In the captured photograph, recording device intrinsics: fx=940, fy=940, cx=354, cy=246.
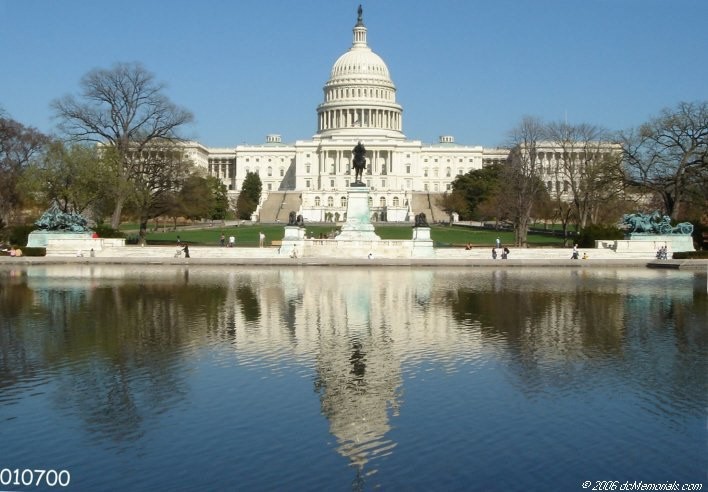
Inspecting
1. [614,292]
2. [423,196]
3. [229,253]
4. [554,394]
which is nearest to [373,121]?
[423,196]

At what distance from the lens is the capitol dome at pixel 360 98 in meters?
158

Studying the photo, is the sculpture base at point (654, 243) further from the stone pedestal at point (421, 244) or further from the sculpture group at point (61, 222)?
the sculpture group at point (61, 222)

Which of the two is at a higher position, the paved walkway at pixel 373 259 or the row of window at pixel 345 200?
the row of window at pixel 345 200

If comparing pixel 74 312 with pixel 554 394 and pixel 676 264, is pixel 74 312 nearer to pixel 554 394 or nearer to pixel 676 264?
pixel 554 394

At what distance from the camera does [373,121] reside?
160375 mm

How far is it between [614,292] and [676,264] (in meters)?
13.6

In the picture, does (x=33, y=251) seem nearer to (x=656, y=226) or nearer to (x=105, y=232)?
(x=105, y=232)

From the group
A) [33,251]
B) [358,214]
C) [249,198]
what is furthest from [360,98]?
[33,251]

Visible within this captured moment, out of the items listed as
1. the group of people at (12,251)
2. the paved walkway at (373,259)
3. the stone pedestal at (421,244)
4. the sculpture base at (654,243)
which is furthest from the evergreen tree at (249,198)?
the sculpture base at (654,243)

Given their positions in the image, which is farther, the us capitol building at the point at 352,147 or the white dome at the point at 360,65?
the white dome at the point at 360,65

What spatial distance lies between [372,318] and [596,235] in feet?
104

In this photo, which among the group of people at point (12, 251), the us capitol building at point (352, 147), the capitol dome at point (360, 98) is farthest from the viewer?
the capitol dome at point (360, 98)

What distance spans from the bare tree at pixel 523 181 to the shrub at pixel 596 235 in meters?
4.22

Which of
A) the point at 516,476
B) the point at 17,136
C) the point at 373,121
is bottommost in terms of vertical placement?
the point at 516,476
